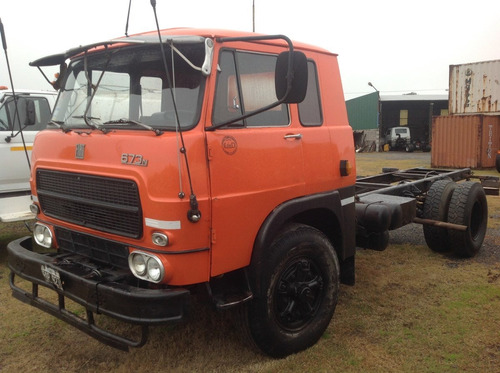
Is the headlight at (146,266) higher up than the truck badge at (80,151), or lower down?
lower down

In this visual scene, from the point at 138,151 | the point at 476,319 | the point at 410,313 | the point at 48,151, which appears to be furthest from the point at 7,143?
the point at 476,319

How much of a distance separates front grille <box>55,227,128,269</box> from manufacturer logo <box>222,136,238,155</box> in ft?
3.06

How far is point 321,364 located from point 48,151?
2.62 meters

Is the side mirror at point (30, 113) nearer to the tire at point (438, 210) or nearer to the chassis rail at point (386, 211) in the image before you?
the chassis rail at point (386, 211)

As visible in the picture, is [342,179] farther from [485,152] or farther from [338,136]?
[485,152]

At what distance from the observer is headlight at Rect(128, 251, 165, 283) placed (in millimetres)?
2742

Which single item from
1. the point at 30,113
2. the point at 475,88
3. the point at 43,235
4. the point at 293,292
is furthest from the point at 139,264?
the point at 475,88

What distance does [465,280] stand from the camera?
5004mm

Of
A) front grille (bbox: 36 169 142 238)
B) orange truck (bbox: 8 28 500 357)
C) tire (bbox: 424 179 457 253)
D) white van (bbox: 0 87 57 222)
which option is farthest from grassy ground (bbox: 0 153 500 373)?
white van (bbox: 0 87 57 222)

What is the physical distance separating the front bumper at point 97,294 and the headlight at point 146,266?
0.09 m

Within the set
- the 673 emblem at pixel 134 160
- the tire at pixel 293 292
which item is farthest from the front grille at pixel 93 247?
the tire at pixel 293 292

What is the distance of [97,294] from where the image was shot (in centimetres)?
281

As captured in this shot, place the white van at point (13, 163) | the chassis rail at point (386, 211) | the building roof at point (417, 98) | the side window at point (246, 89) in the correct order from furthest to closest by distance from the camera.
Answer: the building roof at point (417, 98)
the white van at point (13, 163)
the chassis rail at point (386, 211)
the side window at point (246, 89)

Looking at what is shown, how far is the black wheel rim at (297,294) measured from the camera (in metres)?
3.36
